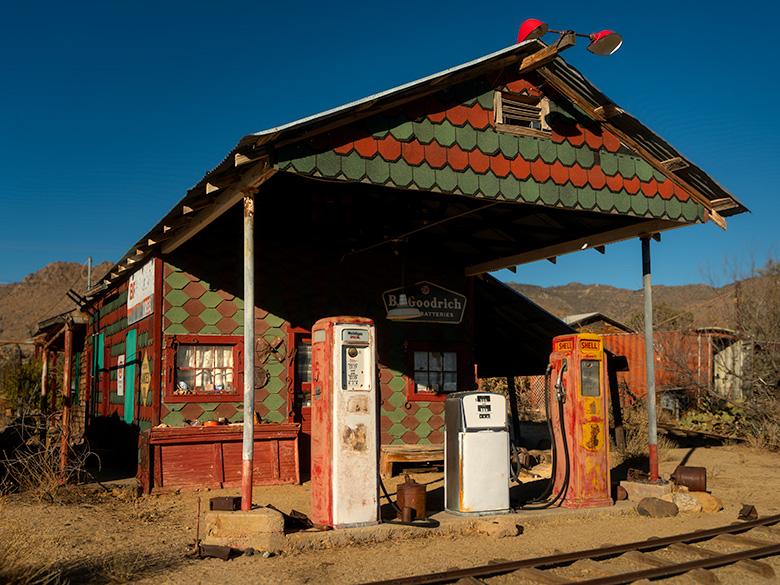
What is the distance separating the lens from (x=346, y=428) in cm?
741

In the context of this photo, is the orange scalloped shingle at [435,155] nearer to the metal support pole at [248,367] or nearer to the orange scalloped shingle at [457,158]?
the orange scalloped shingle at [457,158]

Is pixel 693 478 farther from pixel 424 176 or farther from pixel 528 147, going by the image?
pixel 424 176

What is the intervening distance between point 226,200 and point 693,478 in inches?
288

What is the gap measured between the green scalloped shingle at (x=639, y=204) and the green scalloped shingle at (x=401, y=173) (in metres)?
3.42

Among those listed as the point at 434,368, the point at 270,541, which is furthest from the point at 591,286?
the point at 270,541

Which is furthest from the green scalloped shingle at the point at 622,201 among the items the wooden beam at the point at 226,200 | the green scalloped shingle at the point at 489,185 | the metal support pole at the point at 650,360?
the wooden beam at the point at 226,200

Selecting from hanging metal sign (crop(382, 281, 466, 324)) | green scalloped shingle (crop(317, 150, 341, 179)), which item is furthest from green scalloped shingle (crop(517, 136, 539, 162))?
hanging metal sign (crop(382, 281, 466, 324))

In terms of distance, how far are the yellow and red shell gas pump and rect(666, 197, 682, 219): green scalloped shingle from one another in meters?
2.17

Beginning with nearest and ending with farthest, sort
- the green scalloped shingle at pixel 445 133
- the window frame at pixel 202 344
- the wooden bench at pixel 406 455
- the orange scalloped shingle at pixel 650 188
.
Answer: the green scalloped shingle at pixel 445 133
the orange scalloped shingle at pixel 650 188
the window frame at pixel 202 344
the wooden bench at pixel 406 455

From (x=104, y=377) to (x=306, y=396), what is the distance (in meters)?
6.20

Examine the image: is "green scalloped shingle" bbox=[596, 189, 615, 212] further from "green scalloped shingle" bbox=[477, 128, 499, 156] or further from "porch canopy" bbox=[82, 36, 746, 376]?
"green scalloped shingle" bbox=[477, 128, 499, 156]

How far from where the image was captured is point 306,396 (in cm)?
1209

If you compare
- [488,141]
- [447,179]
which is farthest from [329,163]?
[488,141]

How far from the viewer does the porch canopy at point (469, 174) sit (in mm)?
7598
